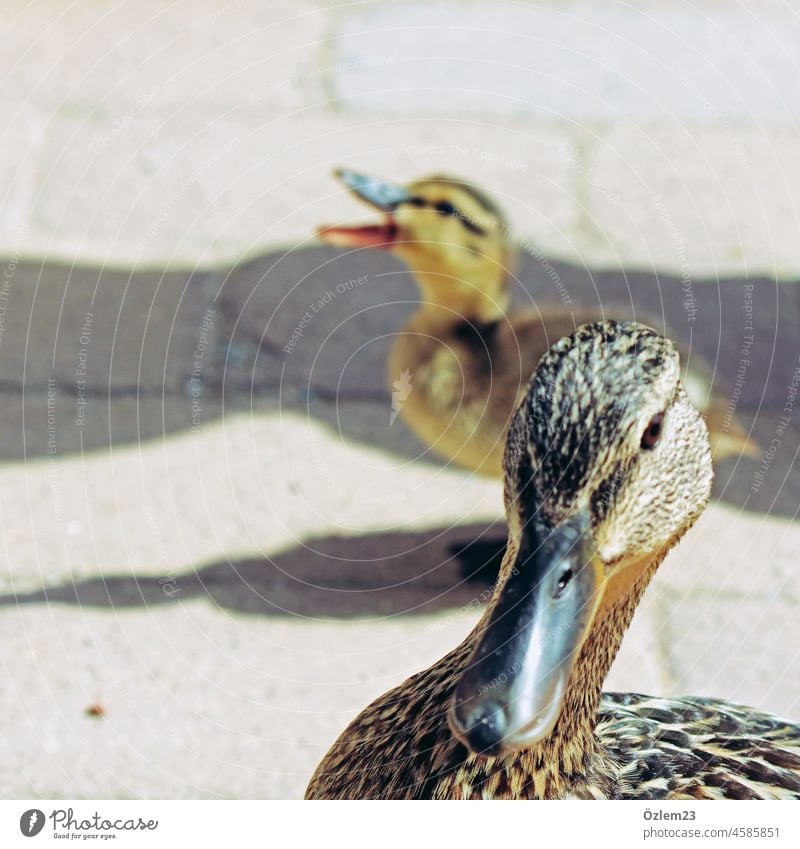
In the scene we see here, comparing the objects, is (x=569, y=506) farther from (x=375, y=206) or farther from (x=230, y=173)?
(x=230, y=173)

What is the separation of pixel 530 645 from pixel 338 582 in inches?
33.5

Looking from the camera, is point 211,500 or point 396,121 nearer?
point 211,500

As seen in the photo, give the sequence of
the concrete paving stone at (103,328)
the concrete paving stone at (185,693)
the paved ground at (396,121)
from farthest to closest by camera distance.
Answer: the paved ground at (396,121) → the concrete paving stone at (103,328) → the concrete paving stone at (185,693)

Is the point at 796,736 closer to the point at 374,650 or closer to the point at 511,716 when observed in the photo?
the point at 511,716

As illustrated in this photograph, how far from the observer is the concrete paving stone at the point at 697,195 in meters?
2.22

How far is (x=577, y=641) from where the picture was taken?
2.79 feet

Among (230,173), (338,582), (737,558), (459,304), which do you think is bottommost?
(338,582)

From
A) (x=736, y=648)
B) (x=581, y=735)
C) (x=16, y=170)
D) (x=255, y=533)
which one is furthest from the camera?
(x=16, y=170)

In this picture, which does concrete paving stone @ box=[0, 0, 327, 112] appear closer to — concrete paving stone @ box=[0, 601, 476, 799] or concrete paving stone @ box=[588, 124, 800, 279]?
concrete paving stone @ box=[588, 124, 800, 279]

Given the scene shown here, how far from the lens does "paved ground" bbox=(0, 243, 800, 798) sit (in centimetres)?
144

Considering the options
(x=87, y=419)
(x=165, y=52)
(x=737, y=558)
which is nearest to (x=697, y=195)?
(x=737, y=558)

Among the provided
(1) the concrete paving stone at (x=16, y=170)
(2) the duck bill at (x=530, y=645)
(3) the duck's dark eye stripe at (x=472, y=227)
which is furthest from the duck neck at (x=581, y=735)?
(1) the concrete paving stone at (x=16, y=170)

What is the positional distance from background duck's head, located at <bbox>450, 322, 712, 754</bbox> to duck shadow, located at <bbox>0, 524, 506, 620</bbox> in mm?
715
